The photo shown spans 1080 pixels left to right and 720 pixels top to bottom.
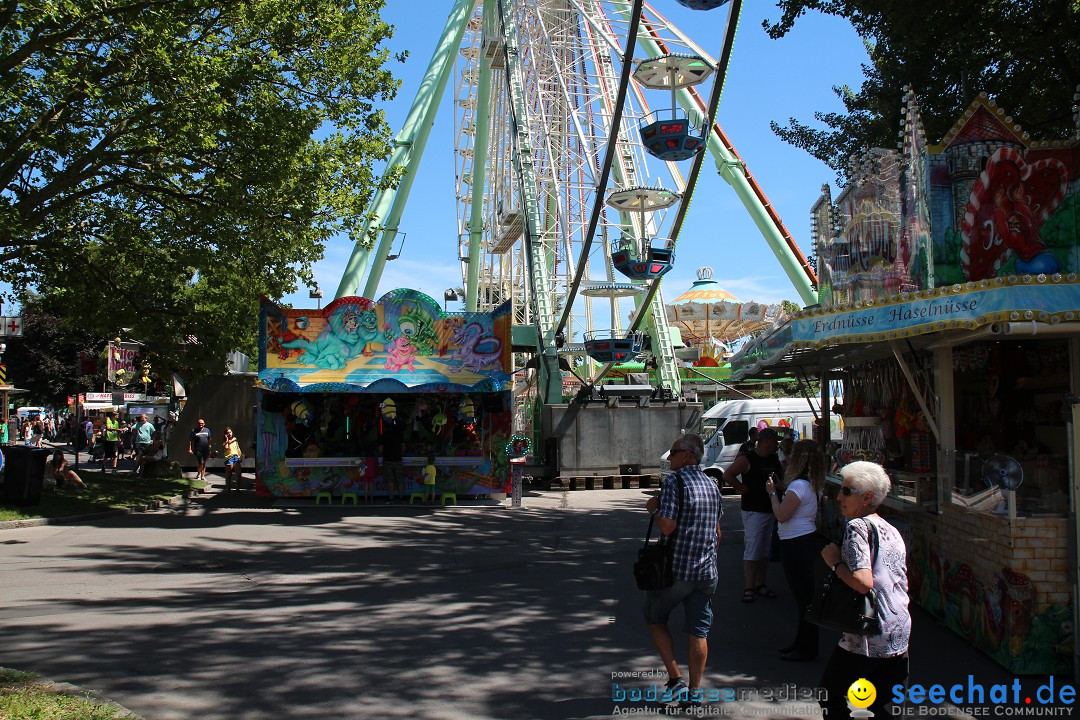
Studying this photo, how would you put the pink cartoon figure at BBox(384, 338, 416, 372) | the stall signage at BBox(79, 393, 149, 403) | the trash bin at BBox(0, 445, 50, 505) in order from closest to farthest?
the trash bin at BBox(0, 445, 50, 505) < the pink cartoon figure at BBox(384, 338, 416, 372) < the stall signage at BBox(79, 393, 149, 403)

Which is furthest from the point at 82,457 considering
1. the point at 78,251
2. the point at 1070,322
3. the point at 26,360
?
the point at 1070,322

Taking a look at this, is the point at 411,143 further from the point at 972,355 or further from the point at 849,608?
the point at 849,608

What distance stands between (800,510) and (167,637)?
16.6ft

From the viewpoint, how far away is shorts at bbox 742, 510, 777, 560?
27.7 ft

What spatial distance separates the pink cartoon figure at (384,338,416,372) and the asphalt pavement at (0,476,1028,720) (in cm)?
494

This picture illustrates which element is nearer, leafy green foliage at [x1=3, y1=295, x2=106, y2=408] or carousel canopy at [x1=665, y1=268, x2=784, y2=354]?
leafy green foliage at [x1=3, y1=295, x2=106, y2=408]

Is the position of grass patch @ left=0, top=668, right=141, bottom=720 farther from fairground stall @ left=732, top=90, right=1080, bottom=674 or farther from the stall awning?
the stall awning

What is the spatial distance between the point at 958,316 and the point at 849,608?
3534mm

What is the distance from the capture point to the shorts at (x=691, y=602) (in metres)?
5.52

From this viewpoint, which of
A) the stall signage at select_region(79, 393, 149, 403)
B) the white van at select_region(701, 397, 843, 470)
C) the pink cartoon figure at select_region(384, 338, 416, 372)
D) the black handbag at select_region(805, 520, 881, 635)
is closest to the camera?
the black handbag at select_region(805, 520, 881, 635)

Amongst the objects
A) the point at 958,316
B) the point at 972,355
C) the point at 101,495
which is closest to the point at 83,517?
the point at 101,495

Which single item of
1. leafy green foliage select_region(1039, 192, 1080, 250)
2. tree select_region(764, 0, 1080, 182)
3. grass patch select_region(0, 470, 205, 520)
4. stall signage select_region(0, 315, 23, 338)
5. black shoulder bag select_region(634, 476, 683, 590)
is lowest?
grass patch select_region(0, 470, 205, 520)

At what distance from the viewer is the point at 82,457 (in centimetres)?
3431

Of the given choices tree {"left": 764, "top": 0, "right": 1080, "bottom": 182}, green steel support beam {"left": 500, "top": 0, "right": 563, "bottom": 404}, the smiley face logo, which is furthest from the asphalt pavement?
green steel support beam {"left": 500, "top": 0, "right": 563, "bottom": 404}
